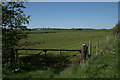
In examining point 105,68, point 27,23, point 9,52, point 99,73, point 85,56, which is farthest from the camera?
point 27,23

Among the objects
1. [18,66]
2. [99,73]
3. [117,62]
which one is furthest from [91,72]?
[18,66]

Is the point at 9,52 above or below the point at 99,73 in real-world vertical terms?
above

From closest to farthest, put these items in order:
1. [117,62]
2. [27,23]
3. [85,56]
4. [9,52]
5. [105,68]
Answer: [105,68] < [117,62] < [85,56] < [9,52] < [27,23]

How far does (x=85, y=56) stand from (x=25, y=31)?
4592 millimetres

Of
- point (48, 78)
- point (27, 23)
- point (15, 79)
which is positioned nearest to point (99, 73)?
point (48, 78)

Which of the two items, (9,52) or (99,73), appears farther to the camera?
(9,52)

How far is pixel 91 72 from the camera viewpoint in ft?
21.7

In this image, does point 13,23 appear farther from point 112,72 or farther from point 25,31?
point 112,72

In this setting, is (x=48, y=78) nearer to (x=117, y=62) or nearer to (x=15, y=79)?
(x=15, y=79)

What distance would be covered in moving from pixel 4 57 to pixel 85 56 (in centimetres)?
446

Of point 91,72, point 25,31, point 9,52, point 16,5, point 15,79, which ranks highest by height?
point 16,5

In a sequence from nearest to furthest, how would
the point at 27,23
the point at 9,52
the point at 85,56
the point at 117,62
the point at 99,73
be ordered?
1. the point at 99,73
2. the point at 117,62
3. the point at 85,56
4. the point at 9,52
5. the point at 27,23

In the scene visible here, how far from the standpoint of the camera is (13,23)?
9445 millimetres

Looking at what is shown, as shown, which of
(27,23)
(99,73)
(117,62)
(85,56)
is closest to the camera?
(99,73)
